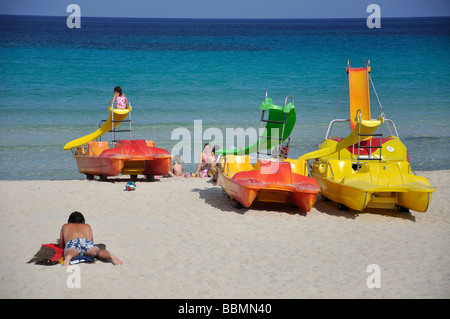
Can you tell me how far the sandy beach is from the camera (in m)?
6.38

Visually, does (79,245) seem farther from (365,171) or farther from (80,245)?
(365,171)

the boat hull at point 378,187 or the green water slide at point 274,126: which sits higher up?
the green water slide at point 274,126

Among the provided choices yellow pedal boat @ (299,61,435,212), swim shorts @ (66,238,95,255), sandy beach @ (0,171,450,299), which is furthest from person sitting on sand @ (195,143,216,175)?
swim shorts @ (66,238,95,255)

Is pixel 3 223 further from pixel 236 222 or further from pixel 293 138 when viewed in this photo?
pixel 293 138

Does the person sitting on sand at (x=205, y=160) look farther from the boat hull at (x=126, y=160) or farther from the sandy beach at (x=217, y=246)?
the sandy beach at (x=217, y=246)

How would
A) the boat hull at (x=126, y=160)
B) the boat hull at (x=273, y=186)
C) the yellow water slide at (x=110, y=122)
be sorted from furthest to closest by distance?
the yellow water slide at (x=110, y=122) < the boat hull at (x=126, y=160) < the boat hull at (x=273, y=186)

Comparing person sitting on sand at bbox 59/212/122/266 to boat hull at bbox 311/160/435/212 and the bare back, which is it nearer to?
the bare back

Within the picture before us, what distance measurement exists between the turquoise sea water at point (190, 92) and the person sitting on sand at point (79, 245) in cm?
677

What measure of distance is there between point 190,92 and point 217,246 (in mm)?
21356

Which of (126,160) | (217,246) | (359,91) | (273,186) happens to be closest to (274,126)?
(359,91)

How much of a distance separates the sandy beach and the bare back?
1.49 feet

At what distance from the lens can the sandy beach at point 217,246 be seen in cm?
638

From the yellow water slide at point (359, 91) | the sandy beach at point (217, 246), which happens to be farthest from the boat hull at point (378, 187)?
the yellow water slide at point (359, 91)

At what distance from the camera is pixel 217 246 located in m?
7.84
